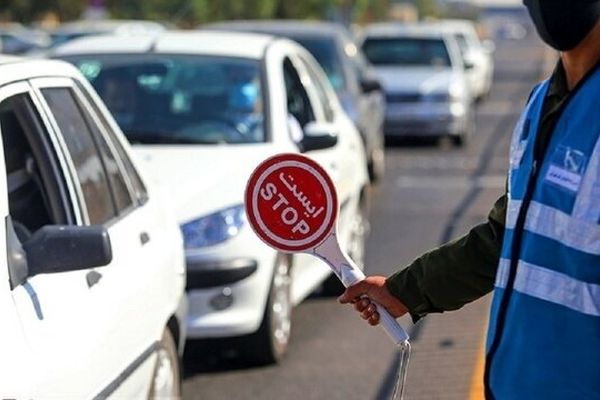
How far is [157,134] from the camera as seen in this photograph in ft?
26.7

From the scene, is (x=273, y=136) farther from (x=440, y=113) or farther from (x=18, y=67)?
(x=440, y=113)

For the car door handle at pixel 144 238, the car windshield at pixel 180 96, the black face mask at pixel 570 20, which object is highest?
the black face mask at pixel 570 20

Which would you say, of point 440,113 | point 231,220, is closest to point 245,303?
point 231,220

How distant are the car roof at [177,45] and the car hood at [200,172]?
848 mm

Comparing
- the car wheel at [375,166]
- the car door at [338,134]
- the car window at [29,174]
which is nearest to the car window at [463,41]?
the car wheel at [375,166]

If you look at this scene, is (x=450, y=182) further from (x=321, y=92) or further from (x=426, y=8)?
(x=426, y=8)

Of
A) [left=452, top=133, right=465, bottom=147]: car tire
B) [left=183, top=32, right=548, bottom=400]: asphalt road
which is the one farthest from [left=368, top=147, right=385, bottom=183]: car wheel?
[left=452, top=133, right=465, bottom=147]: car tire

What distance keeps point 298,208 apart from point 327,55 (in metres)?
10.6

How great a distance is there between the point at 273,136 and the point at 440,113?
1147 centimetres

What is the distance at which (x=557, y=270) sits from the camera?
2850mm

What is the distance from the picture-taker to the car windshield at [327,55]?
44.3 ft

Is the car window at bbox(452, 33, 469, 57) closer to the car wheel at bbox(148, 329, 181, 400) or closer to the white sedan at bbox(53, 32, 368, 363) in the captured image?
the white sedan at bbox(53, 32, 368, 363)

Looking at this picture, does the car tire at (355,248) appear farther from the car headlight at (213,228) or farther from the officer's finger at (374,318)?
the officer's finger at (374,318)

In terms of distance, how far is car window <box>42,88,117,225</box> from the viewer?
4.86 meters
